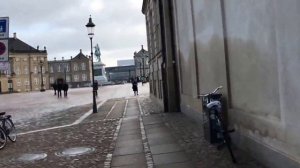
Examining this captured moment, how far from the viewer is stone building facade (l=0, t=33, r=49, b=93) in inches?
5084

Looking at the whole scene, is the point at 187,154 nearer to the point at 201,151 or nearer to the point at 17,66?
the point at 201,151

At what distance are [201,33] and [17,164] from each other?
5.61m

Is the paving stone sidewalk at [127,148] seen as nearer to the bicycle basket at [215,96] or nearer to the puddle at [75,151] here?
the puddle at [75,151]

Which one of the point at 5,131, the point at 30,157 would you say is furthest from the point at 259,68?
the point at 5,131

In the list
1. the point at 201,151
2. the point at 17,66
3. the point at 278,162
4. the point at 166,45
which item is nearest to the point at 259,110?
the point at 278,162

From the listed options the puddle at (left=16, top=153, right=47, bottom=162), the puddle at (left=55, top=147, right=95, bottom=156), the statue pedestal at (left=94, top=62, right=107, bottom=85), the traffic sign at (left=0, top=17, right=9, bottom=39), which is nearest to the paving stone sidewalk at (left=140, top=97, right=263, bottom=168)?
the puddle at (left=55, top=147, right=95, bottom=156)

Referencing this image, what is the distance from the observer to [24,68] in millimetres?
136250

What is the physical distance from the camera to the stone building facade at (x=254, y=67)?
21.2 ft

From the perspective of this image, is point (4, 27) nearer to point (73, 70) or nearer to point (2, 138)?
point (2, 138)

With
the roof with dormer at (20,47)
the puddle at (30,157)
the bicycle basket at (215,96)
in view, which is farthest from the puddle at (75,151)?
the roof with dormer at (20,47)

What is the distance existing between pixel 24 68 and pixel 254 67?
133347 millimetres

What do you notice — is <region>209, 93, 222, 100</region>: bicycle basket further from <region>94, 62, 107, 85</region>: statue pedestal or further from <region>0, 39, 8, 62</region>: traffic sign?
<region>94, 62, 107, 85</region>: statue pedestal

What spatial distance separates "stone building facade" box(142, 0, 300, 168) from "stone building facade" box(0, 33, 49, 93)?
119885 millimetres

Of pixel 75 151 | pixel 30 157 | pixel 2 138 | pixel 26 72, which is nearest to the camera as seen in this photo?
pixel 30 157
